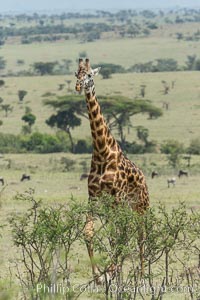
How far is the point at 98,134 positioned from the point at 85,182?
11.0 m

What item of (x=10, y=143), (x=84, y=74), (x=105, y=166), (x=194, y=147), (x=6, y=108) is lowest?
(x=6, y=108)

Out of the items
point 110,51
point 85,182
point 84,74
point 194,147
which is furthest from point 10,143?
point 110,51

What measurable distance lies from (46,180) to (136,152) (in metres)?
6.67

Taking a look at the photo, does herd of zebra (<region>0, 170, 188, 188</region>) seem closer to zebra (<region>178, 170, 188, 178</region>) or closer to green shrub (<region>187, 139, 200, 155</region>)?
zebra (<region>178, 170, 188, 178</region>)

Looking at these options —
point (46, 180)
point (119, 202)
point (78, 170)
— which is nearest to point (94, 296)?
point (119, 202)

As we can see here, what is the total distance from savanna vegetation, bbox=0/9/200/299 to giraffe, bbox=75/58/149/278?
0.32 metres

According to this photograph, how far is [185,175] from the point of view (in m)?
19.9

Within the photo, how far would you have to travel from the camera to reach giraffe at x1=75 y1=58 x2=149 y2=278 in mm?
7883

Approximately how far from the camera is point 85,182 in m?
19.2

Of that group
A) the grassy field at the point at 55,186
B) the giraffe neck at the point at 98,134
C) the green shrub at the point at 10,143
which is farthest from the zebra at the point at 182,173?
the giraffe neck at the point at 98,134

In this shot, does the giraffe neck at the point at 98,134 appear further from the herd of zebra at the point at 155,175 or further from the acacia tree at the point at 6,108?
the acacia tree at the point at 6,108

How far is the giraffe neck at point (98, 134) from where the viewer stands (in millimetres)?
8102

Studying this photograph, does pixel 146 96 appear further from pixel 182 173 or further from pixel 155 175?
pixel 182 173

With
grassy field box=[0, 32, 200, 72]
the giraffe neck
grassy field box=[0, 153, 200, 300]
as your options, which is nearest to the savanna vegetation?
grassy field box=[0, 153, 200, 300]
